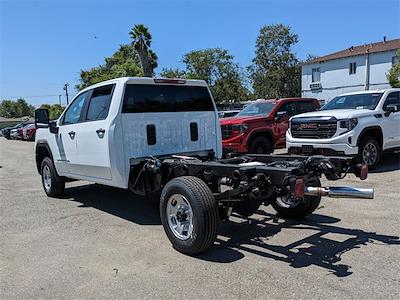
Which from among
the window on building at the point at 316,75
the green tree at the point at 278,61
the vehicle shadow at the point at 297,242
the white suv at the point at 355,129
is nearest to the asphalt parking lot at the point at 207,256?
the vehicle shadow at the point at 297,242

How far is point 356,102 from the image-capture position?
10.8 m

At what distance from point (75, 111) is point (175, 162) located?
269 cm

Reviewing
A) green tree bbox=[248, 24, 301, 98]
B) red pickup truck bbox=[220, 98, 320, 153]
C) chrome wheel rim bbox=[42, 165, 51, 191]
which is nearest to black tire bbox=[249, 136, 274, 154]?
red pickup truck bbox=[220, 98, 320, 153]

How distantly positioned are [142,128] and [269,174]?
2353 millimetres

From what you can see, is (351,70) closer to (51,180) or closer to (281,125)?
(281,125)

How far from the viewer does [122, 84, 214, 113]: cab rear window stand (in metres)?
6.28

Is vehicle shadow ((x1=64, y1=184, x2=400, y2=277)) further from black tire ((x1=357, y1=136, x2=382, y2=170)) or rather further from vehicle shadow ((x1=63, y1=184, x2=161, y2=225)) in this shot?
black tire ((x1=357, y1=136, x2=382, y2=170))

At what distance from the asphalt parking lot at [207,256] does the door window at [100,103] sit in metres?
1.60

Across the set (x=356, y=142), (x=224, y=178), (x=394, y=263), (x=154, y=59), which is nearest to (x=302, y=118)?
(x=356, y=142)

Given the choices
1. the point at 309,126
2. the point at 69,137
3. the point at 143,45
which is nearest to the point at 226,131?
the point at 309,126

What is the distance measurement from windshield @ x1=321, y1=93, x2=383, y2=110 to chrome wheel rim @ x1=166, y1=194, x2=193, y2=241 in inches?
272

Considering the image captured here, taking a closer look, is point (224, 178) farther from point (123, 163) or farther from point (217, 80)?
point (217, 80)

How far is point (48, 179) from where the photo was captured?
8742 millimetres

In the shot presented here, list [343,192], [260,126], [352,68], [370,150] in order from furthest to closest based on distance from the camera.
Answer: [352,68] → [260,126] → [370,150] → [343,192]
